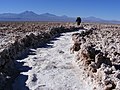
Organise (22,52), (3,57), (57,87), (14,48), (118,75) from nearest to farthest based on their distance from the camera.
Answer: (118,75)
(57,87)
(3,57)
(14,48)
(22,52)

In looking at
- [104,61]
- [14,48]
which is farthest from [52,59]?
[104,61]

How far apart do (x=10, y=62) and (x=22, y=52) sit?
4497mm

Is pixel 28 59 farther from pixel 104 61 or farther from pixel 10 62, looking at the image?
pixel 104 61

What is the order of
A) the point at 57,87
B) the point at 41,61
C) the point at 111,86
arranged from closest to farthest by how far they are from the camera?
the point at 111,86 < the point at 57,87 < the point at 41,61

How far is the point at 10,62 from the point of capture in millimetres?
14781

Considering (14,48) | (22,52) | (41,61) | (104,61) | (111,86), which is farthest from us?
(22,52)

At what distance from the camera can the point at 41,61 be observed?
54.2 ft

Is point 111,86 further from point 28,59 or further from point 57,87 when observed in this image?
point 28,59

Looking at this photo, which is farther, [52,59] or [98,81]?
[52,59]

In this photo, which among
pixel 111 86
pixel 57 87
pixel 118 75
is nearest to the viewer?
pixel 111 86

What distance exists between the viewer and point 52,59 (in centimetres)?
1712

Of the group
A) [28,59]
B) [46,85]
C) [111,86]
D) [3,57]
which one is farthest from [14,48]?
[111,86]

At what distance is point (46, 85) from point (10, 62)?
3.32 m

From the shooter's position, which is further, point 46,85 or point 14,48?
point 14,48
